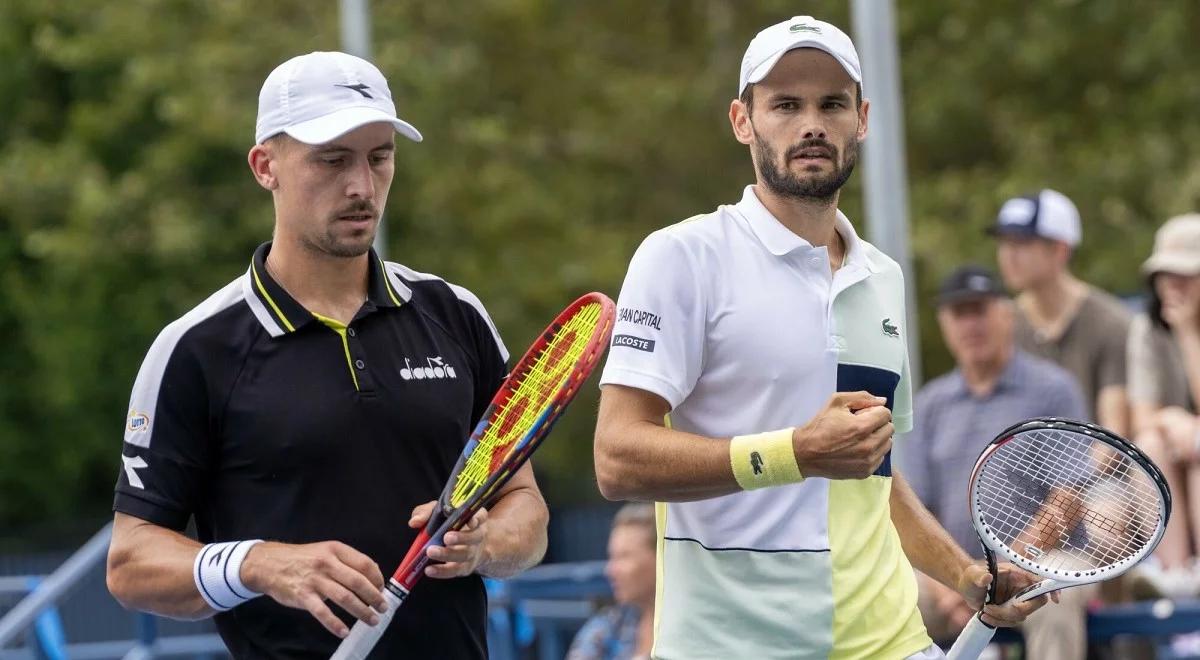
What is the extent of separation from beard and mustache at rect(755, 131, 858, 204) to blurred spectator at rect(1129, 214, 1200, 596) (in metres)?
3.44

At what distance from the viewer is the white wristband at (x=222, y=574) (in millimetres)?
4211

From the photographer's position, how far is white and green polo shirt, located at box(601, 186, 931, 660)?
4.36 m

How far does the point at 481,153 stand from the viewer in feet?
73.4

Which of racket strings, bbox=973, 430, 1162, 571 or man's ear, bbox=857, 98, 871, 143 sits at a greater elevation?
man's ear, bbox=857, 98, 871, 143

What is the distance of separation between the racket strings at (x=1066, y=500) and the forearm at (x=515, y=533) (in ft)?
3.29

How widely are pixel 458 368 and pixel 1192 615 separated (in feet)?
12.0

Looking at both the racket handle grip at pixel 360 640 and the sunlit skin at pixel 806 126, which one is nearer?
the racket handle grip at pixel 360 640

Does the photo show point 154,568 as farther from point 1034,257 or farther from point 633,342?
point 1034,257

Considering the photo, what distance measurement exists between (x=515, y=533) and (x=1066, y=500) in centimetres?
131

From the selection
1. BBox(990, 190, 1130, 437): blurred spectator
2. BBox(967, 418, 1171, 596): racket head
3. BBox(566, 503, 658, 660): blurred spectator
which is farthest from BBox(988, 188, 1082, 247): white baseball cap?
BBox(967, 418, 1171, 596): racket head

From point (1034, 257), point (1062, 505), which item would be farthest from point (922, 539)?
point (1034, 257)

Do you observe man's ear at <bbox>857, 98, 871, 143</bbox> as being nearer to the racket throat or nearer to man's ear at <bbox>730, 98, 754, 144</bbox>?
man's ear at <bbox>730, 98, 754, 144</bbox>

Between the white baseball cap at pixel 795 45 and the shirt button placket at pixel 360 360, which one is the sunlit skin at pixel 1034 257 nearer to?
the white baseball cap at pixel 795 45

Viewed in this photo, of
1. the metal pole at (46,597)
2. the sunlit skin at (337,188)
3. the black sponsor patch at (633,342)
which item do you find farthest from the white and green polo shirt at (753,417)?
the metal pole at (46,597)
